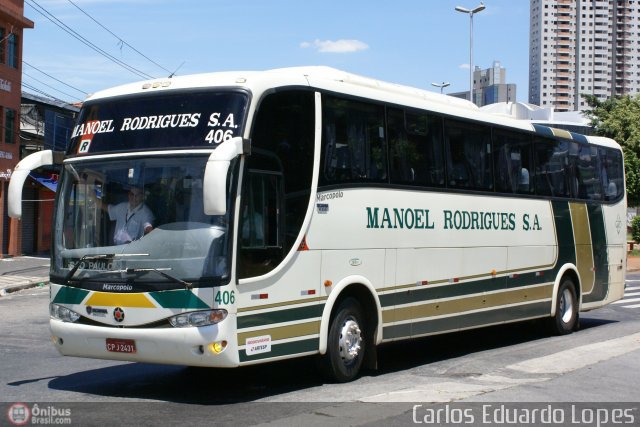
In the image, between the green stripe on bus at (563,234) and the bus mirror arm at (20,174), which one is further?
the green stripe on bus at (563,234)

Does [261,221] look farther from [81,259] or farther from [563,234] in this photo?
[563,234]

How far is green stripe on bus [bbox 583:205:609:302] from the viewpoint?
17062 millimetres

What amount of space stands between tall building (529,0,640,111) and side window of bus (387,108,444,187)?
489 feet

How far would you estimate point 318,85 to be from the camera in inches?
400

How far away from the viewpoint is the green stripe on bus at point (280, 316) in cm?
888

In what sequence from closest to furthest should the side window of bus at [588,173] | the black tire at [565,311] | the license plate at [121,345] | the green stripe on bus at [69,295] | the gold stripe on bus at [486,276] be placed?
the license plate at [121,345], the green stripe on bus at [69,295], the gold stripe on bus at [486,276], the black tire at [565,311], the side window of bus at [588,173]

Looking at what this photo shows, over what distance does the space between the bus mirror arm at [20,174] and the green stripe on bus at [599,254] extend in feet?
35.4

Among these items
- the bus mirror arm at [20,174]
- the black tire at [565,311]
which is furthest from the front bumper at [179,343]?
the black tire at [565,311]

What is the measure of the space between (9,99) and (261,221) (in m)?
31.5

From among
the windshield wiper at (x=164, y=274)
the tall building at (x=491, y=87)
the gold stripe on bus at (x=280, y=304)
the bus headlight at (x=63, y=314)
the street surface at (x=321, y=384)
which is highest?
the tall building at (x=491, y=87)

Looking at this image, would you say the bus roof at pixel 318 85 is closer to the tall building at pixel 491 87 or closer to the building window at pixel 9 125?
the building window at pixel 9 125

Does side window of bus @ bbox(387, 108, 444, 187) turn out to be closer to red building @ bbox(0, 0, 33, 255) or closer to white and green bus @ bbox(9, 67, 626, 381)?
white and green bus @ bbox(9, 67, 626, 381)

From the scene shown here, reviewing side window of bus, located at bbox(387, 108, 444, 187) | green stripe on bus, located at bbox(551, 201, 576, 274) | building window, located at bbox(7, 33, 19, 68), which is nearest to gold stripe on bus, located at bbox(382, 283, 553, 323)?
green stripe on bus, located at bbox(551, 201, 576, 274)

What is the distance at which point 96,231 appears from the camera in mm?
9227
